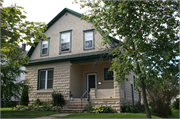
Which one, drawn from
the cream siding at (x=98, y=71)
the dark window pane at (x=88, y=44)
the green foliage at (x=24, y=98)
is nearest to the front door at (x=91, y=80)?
the cream siding at (x=98, y=71)

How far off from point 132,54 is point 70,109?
712cm

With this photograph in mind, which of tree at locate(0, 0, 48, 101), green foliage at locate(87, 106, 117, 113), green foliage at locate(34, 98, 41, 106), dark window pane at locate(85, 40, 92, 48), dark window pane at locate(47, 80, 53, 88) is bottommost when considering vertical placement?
green foliage at locate(87, 106, 117, 113)

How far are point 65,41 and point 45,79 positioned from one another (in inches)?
155

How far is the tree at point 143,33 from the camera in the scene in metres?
6.54

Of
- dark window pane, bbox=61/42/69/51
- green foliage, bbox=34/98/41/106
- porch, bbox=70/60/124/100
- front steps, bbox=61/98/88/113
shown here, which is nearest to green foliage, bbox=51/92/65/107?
front steps, bbox=61/98/88/113

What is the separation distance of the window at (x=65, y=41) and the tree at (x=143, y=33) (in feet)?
23.4

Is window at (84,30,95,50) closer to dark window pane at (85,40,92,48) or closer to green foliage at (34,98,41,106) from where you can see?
dark window pane at (85,40,92,48)

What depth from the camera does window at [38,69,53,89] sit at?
15164 mm

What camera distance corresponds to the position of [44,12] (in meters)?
10.5

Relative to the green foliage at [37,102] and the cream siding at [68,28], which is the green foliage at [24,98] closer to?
the green foliage at [37,102]

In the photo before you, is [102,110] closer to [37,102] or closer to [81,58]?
[81,58]

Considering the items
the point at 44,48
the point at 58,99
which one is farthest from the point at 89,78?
the point at 44,48

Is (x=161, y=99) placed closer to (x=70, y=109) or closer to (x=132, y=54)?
(x=70, y=109)

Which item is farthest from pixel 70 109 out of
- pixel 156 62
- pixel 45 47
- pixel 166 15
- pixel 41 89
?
pixel 166 15
